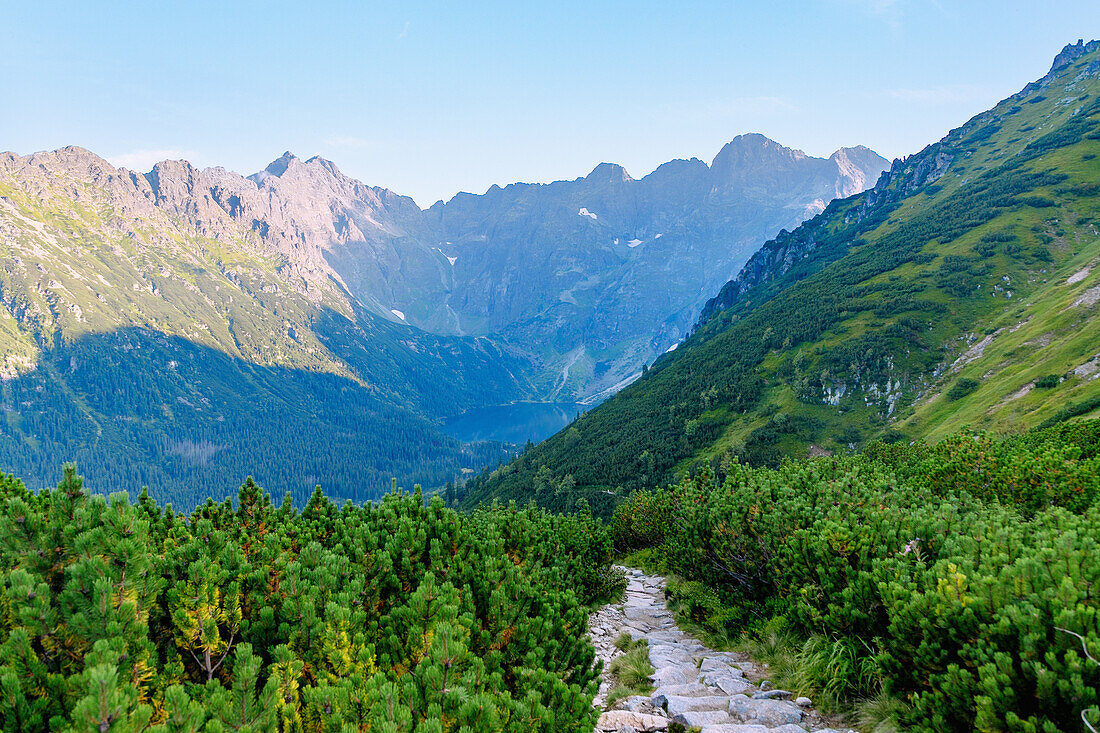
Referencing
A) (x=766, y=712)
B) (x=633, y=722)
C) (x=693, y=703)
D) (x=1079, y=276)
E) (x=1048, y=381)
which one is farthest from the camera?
(x=1079, y=276)

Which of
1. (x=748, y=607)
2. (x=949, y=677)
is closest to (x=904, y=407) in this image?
(x=748, y=607)

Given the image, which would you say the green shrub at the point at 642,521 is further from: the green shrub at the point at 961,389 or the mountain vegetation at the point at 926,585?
the green shrub at the point at 961,389

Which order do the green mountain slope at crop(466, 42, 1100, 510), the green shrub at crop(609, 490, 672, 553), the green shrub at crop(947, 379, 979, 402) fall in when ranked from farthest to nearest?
the green shrub at crop(947, 379, 979, 402)
the green mountain slope at crop(466, 42, 1100, 510)
the green shrub at crop(609, 490, 672, 553)

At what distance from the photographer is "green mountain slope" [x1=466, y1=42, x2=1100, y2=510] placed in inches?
3189

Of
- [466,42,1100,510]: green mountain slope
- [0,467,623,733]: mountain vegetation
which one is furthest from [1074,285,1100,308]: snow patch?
[0,467,623,733]: mountain vegetation

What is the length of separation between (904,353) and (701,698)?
420 feet

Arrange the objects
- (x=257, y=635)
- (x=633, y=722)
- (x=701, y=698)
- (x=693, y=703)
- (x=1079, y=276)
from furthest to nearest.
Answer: (x=1079, y=276)
(x=701, y=698)
(x=693, y=703)
(x=633, y=722)
(x=257, y=635)

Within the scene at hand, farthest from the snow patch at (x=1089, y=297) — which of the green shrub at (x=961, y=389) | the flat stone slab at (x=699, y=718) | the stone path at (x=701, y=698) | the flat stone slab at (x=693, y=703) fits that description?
the flat stone slab at (x=699, y=718)

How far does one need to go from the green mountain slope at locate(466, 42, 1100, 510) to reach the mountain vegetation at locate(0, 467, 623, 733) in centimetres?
6498

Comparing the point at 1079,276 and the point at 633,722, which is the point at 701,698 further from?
the point at 1079,276

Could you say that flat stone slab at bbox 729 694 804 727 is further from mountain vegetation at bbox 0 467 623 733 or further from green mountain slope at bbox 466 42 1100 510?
green mountain slope at bbox 466 42 1100 510

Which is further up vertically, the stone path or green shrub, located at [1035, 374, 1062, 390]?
green shrub, located at [1035, 374, 1062, 390]

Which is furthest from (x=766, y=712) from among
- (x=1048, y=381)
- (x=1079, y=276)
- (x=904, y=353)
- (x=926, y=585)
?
(x=1079, y=276)

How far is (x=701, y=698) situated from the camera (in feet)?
32.3
